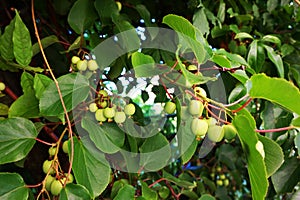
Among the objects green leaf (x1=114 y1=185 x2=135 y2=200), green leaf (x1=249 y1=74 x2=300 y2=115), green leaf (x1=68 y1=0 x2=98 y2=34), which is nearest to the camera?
green leaf (x1=249 y1=74 x2=300 y2=115)

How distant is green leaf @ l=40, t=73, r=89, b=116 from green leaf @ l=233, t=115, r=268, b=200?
193mm

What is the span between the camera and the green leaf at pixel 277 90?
355 millimetres

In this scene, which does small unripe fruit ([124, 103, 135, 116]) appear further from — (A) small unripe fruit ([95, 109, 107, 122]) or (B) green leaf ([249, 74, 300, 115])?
(B) green leaf ([249, 74, 300, 115])

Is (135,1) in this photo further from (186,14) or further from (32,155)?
(32,155)

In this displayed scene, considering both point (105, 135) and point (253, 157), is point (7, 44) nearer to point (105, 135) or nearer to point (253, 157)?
point (105, 135)

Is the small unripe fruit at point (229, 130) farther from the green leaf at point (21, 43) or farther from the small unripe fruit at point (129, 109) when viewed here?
the green leaf at point (21, 43)

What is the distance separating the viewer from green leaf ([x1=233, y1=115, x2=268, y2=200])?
36 cm

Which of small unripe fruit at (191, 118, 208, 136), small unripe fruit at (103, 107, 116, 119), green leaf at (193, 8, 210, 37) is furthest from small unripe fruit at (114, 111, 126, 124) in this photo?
green leaf at (193, 8, 210, 37)

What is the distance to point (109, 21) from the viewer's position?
0.60 meters

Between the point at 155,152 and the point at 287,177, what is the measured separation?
0.23 metres

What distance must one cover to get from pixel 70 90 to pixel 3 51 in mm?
121

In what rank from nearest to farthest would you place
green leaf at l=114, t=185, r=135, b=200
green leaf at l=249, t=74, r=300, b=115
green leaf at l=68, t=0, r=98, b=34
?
green leaf at l=249, t=74, r=300, b=115 < green leaf at l=114, t=185, r=135, b=200 < green leaf at l=68, t=0, r=98, b=34

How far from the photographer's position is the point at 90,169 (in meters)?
0.46

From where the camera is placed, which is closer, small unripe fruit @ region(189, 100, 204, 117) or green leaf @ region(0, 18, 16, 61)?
small unripe fruit @ region(189, 100, 204, 117)
